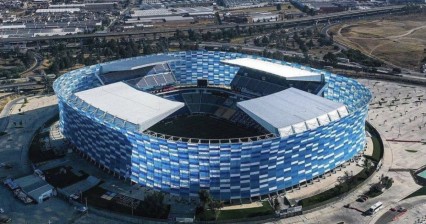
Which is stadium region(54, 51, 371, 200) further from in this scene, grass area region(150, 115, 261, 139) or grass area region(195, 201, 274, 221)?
grass area region(195, 201, 274, 221)

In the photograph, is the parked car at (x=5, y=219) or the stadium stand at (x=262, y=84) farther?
the stadium stand at (x=262, y=84)

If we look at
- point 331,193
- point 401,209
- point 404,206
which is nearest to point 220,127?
point 331,193

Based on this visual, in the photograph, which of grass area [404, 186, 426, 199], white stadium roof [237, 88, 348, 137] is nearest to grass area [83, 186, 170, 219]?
white stadium roof [237, 88, 348, 137]

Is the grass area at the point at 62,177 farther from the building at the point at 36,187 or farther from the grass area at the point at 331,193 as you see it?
the grass area at the point at 331,193

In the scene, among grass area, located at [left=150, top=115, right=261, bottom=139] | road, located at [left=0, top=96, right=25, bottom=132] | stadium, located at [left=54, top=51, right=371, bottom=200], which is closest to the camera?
stadium, located at [left=54, top=51, right=371, bottom=200]

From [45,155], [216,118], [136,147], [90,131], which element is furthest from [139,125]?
[216,118]

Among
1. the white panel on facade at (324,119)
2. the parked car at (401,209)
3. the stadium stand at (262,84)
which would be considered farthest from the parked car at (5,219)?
the parked car at (401,209)

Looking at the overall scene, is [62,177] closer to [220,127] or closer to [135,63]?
[220,127]
